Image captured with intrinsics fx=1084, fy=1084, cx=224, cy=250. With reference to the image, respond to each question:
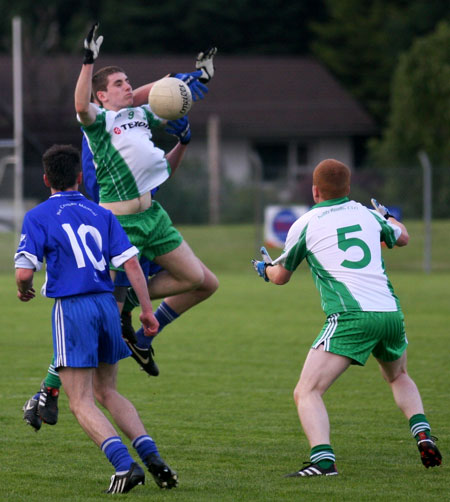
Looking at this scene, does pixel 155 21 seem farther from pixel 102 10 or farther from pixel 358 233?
pixel 358 233

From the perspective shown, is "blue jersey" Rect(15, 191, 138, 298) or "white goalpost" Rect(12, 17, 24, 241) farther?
"white goalpost" Rect(12, 17, 24, 241)

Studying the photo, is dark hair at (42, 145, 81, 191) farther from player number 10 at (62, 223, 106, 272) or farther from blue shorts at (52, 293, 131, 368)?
blue shorts at (52, 293, 131, 368)

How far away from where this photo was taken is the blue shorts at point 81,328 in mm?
5617

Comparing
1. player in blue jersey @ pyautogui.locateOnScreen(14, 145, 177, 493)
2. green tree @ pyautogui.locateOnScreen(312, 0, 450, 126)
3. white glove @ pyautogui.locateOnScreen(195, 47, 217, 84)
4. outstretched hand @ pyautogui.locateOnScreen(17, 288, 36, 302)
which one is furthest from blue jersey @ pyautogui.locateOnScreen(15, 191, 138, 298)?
green tree @ pyautogui.locateOnScreen(312, 0, 450, 126)

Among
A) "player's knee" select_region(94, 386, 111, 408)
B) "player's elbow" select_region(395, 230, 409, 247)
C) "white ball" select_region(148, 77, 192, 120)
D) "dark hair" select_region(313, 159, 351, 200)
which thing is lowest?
"player's knee" select_region(94, 386, 111, 408)

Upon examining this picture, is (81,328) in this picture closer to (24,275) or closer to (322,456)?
(24,275)

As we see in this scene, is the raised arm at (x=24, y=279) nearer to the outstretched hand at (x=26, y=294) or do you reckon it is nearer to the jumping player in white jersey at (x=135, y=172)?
the outstretched hand at (x=26, y=294)

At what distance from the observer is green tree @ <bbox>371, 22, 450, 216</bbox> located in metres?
34.4

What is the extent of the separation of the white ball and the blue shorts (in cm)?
219

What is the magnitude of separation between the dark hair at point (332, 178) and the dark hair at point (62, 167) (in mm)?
1379

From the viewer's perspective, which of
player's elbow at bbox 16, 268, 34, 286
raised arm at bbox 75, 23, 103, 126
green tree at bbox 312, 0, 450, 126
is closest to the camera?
player's elbow at bbox 16, 268, 34, 286

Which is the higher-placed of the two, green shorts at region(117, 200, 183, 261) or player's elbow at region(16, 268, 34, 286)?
player's elbow at region(16, 268, 34, 286)

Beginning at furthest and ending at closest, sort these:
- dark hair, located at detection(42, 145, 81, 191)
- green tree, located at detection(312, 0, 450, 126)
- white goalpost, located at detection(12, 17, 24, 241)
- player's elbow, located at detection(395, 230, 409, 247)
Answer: green tree, located at detection(312, 0, 450, 126) < white goalpost, located at detection(12, 17, 24, 241) < player's elbow, located at detection(395, 230, 409, 247) < dark hair, located at detection(42, 145, 81, 191)

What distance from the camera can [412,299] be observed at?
17047mm
